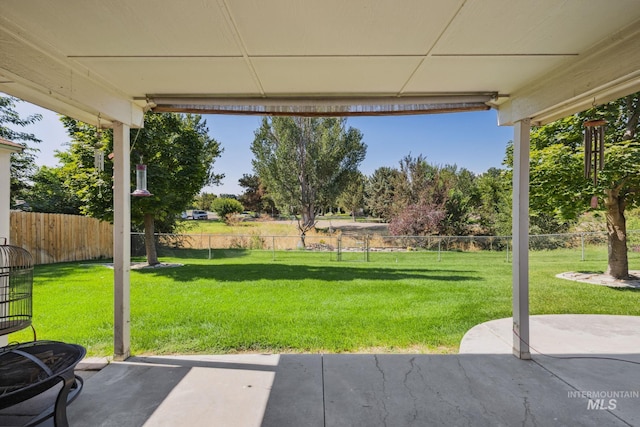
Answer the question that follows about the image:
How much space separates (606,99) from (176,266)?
864 centimetres

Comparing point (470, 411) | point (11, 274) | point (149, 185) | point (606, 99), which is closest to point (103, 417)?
point (11, 274)

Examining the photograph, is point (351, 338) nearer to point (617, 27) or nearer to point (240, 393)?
point (240, 393)

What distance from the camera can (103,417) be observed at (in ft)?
6.72

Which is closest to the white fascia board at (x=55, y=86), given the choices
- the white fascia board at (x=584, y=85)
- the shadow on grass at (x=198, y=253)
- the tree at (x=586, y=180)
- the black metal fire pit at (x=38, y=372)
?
the black metal fire pit at (x=38, y=372)

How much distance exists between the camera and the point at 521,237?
288 centimetres

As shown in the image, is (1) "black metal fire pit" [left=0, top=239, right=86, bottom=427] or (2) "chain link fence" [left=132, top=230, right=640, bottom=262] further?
(2) "chain link fence" [left=132, top=230, right=640, bottom=262]

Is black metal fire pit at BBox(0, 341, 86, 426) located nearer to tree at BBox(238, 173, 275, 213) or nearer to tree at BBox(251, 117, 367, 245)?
tree at BBox(251, 117, 367, 245)

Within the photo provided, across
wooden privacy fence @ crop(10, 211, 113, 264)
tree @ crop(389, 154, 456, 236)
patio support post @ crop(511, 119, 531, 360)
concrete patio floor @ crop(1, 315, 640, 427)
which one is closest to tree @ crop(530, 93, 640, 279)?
concrete patio floor @ crop(1, 315, 640, 427)

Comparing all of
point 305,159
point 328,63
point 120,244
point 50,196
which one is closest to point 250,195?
point 305,159

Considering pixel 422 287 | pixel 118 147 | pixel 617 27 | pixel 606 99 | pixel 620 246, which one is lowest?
pixel 422 287

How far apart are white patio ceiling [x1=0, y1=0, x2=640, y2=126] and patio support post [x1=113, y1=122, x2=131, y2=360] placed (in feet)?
0.91

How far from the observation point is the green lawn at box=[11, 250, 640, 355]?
12.0 feet

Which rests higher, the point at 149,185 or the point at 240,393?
the point at 149,185

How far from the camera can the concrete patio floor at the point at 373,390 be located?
2061 mm
